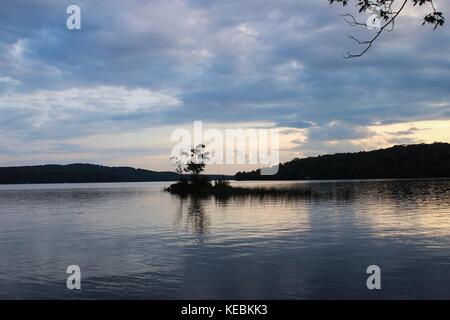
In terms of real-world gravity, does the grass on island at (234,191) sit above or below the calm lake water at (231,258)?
above

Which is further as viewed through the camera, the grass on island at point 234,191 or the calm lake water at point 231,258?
the grass on island at point 234,191

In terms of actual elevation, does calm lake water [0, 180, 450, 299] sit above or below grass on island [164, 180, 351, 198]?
below

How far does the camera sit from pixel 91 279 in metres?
20.3

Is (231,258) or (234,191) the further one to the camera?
(234,191)

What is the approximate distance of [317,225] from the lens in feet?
129

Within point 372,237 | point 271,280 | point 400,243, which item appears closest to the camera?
point 271,280

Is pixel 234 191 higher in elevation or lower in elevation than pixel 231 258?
higher

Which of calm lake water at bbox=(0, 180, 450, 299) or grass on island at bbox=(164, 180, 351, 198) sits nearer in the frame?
calm lake water at bbox=(0, 180, 450, 299)
